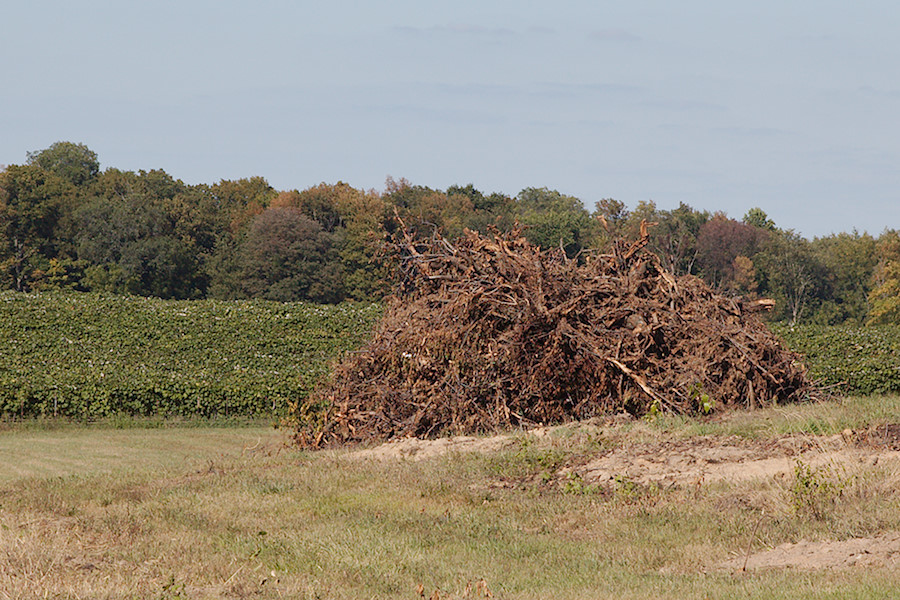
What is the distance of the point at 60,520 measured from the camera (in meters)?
9.42

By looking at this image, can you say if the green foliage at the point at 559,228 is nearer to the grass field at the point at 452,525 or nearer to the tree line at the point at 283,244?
the tree line at the point at 283,244

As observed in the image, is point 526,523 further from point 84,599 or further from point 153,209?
point 153,209

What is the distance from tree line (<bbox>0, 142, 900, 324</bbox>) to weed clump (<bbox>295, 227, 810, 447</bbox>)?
3760 cm

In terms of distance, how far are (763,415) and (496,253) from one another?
558 cm

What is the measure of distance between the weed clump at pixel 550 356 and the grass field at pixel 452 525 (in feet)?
5.00

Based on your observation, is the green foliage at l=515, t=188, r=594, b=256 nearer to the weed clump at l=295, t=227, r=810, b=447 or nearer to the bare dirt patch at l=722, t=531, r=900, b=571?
the weed clump at l=295, t=227, r=810, b=447

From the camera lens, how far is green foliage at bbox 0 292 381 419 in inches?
928

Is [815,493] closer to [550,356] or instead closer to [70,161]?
[550,356]

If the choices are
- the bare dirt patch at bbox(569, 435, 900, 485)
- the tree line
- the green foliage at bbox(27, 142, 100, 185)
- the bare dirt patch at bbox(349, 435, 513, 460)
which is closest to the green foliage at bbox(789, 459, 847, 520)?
the bare dirt patch at bbox(569, 435, 900, 485)

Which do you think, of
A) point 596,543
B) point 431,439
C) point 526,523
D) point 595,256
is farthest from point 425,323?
point 596,543

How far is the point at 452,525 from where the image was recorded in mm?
8961

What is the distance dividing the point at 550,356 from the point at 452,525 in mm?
5842

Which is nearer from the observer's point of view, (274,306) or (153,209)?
(274,306)

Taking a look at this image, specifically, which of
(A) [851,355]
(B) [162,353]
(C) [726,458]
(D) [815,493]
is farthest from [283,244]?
(D) [815,493]
